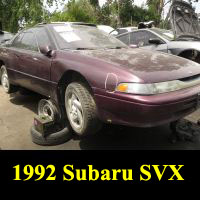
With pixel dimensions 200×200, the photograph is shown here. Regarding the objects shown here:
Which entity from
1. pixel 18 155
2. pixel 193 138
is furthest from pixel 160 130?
pixel 18 155

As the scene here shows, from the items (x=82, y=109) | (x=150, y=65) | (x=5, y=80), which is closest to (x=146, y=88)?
(x=150, y=65)

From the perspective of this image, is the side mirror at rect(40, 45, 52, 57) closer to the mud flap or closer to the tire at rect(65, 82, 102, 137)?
the tire at rect(65, 82, 102, 137)

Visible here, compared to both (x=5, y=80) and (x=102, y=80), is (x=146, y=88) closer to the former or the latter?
(x=102, y=80)

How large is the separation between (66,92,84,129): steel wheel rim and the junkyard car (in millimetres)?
2469

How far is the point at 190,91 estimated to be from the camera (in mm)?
2539

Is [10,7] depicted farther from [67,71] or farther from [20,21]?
[67,71]

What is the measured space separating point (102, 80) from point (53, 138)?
1.15m

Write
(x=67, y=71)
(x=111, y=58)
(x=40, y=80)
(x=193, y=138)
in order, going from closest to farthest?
1. (x=111, y=58)
2. (x=67, y=71)
3. (x=193, y=138)
4. (x=40, y=80)

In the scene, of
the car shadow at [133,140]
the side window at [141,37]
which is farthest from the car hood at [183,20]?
the car shadow at [133,140]

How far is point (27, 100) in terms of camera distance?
16.6 ft

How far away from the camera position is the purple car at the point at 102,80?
229cm

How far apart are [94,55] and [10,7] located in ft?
49.8

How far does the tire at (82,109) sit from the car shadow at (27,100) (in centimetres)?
174

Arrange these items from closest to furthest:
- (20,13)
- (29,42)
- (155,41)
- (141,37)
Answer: (29,42), (155,41), (141,37), (20,13)
